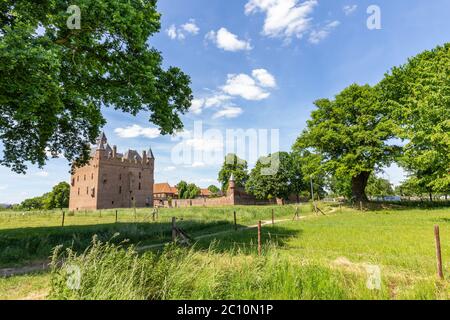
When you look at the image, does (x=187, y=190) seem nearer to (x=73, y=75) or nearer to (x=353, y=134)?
(x=353, y=134)

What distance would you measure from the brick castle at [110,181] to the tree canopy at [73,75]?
52298 millimetres

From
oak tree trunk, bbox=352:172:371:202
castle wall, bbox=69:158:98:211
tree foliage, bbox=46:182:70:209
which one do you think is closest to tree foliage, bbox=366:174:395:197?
oak tree trunk, bbox=352:172:371:202

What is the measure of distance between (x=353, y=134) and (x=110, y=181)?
192 feet

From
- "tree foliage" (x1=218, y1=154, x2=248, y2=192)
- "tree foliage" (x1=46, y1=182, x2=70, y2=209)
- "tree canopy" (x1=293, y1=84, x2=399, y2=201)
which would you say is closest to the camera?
"tree canopy" (x1=293, y1=84, x2=399, y2=201)

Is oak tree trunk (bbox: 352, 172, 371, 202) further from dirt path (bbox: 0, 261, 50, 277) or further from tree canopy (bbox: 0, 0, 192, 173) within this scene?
dirt path (bbox: 0, 261, 50, 277)

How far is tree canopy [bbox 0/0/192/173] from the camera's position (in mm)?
8188

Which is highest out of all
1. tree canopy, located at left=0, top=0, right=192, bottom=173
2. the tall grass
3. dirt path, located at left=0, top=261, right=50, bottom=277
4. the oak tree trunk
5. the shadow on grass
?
tree canopy, located at left=0, top=0, right=192, bottom=173

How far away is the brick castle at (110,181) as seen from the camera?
217 ft

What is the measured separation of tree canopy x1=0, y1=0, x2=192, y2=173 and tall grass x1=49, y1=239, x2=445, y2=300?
5.67m

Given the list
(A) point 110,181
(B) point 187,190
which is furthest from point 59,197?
(B) point 187,190

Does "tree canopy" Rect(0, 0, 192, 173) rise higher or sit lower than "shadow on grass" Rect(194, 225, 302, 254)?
higher
